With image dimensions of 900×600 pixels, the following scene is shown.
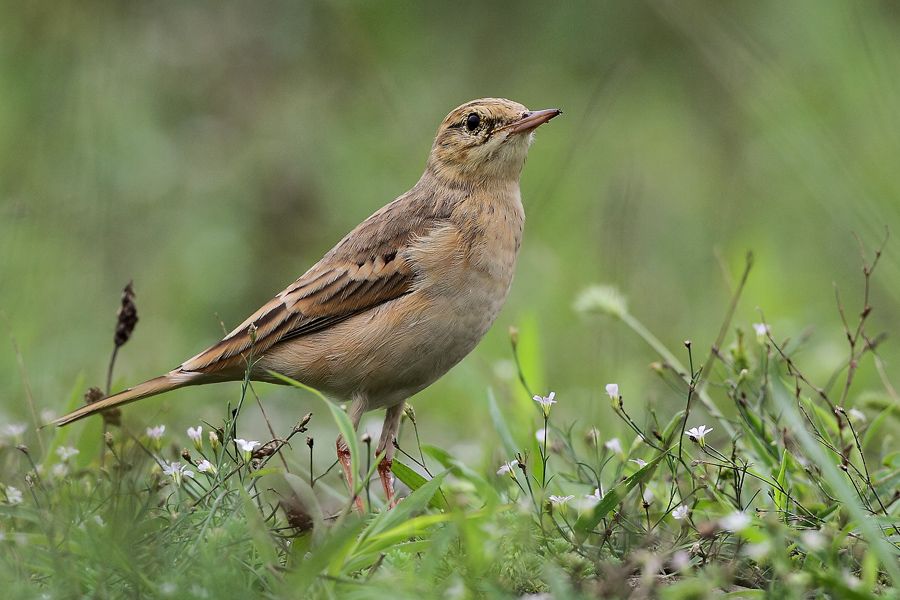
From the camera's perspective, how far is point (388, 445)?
5375 mm

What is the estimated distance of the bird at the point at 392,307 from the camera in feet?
17.2

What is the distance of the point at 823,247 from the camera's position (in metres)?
9.41

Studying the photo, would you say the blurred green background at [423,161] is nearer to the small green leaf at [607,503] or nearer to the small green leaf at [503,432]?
the small green leaf at [503,432]

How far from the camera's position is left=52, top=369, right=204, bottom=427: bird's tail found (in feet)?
16.4

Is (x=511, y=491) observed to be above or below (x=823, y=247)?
below

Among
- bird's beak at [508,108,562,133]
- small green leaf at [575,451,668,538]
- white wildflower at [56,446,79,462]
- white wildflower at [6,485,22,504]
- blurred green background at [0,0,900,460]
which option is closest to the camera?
small green leaf at [575,451,668,538]

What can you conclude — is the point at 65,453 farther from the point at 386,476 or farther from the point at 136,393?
the point at 386,476

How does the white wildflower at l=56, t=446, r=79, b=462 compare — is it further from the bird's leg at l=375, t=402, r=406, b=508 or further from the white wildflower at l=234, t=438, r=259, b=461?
the bird's leg at l=375, t=402, r=406, b=508

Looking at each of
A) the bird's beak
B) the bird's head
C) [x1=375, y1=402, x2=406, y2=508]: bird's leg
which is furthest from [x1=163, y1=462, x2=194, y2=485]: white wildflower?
the bird's beak

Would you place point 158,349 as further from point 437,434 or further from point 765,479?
point 765,479

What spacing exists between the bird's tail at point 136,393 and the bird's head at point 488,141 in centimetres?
167

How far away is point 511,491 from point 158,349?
3.93 m

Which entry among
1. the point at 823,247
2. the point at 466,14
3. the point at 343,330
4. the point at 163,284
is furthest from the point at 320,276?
the point at 466,14

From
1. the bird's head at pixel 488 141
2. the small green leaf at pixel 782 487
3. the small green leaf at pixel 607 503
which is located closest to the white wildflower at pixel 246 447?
the small green leaf at pixel 607 503
